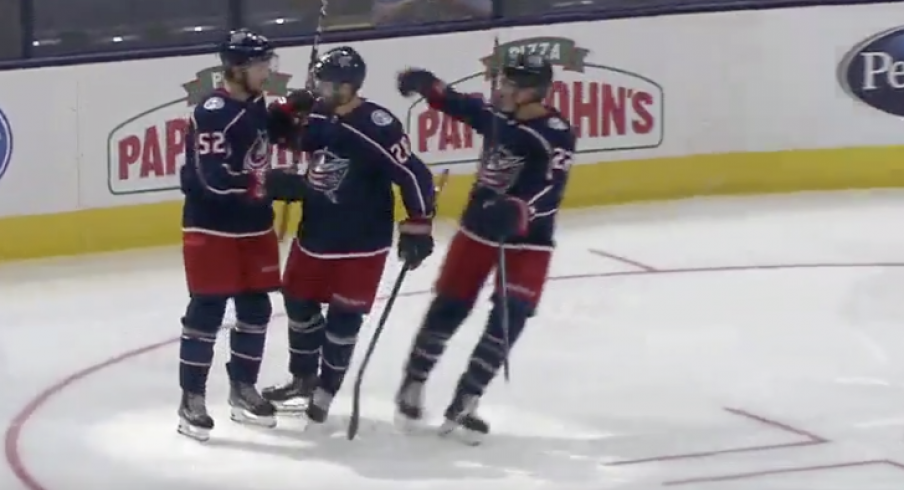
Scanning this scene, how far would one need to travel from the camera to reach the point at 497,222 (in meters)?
4.77

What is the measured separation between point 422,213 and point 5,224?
9.91ft

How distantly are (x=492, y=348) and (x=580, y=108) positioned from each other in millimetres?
3523

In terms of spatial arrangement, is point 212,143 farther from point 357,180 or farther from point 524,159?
point 524,159

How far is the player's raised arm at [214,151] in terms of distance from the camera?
4.84m

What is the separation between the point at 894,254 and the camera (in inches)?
297

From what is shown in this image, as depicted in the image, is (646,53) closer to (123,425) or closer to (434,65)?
(434,65)

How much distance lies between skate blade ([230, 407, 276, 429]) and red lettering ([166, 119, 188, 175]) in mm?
2614

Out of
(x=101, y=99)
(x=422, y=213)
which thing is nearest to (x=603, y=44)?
(x=101, y=99)

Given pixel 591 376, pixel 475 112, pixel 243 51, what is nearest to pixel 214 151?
pixel 243 51

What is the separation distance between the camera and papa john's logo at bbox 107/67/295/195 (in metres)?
7.57

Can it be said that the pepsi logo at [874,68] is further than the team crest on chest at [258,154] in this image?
Yes

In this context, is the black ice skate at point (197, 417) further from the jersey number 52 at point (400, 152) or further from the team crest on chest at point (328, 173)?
the jersey number 52 at point (400, 152)

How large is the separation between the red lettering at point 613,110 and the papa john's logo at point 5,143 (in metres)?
2.76

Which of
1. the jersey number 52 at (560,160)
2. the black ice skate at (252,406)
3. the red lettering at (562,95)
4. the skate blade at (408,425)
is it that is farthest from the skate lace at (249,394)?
the red lettering at (562,95)
